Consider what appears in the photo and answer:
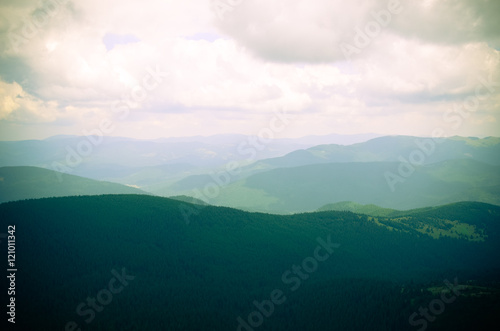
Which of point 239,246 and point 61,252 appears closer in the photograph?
point 61,252

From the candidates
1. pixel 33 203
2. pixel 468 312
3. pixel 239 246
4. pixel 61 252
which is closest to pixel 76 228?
pixel 61 252

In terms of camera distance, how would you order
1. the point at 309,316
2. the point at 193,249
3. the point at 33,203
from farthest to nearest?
1. the point at 33,203
2. the point at 193,249
3. the point at 309,316

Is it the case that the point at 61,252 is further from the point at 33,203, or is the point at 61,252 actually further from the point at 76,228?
the point at 33,203

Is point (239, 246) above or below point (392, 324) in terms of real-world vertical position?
above

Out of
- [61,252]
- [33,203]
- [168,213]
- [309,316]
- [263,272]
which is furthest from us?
[168,213]

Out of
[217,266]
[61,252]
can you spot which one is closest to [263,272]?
[217,266]

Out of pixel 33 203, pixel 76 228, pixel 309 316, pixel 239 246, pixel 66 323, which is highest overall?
pixel 33 203

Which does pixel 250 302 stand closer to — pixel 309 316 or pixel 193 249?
pixel 309 316
